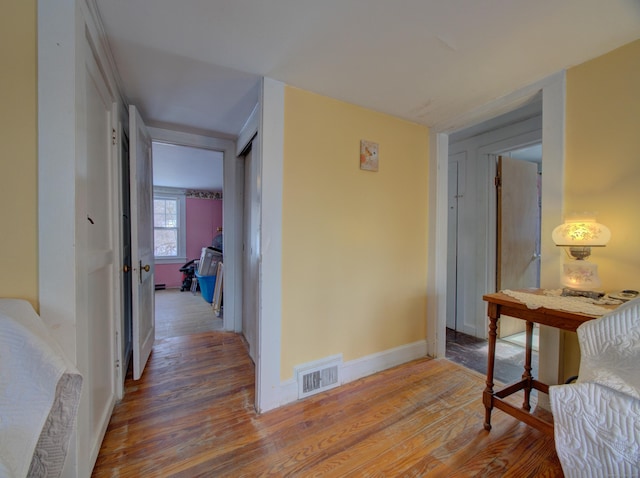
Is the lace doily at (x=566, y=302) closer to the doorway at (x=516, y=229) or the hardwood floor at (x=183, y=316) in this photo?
the doorway at (x=516, y=229)

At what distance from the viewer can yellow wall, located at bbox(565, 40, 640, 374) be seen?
1385mm

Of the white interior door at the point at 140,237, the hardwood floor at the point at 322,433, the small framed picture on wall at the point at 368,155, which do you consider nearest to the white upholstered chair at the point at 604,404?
the hardwood floor at the point at 322,433

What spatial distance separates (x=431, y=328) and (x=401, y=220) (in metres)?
1.06

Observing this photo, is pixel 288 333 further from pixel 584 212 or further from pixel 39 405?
pixel 584 212

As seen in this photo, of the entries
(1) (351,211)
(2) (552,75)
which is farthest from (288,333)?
(2) (552,75)

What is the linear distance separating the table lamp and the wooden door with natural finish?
1.42 m

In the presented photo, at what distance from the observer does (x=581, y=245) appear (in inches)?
56.3

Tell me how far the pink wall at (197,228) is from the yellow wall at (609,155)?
603cm

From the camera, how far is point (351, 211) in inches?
80.3

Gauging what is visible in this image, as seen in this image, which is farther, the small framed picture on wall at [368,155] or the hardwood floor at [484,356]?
the hardwood floor at [484,356]

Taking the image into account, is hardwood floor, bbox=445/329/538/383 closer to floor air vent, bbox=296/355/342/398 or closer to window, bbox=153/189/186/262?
floor air vent, bbox=296/355/342/398

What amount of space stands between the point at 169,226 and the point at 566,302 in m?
6.41

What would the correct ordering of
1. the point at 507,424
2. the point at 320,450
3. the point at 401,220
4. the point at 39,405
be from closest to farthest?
the point at 39,405, the point at 320,450, the point at 507,424, the point at 401,220

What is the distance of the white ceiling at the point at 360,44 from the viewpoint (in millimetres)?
1169
